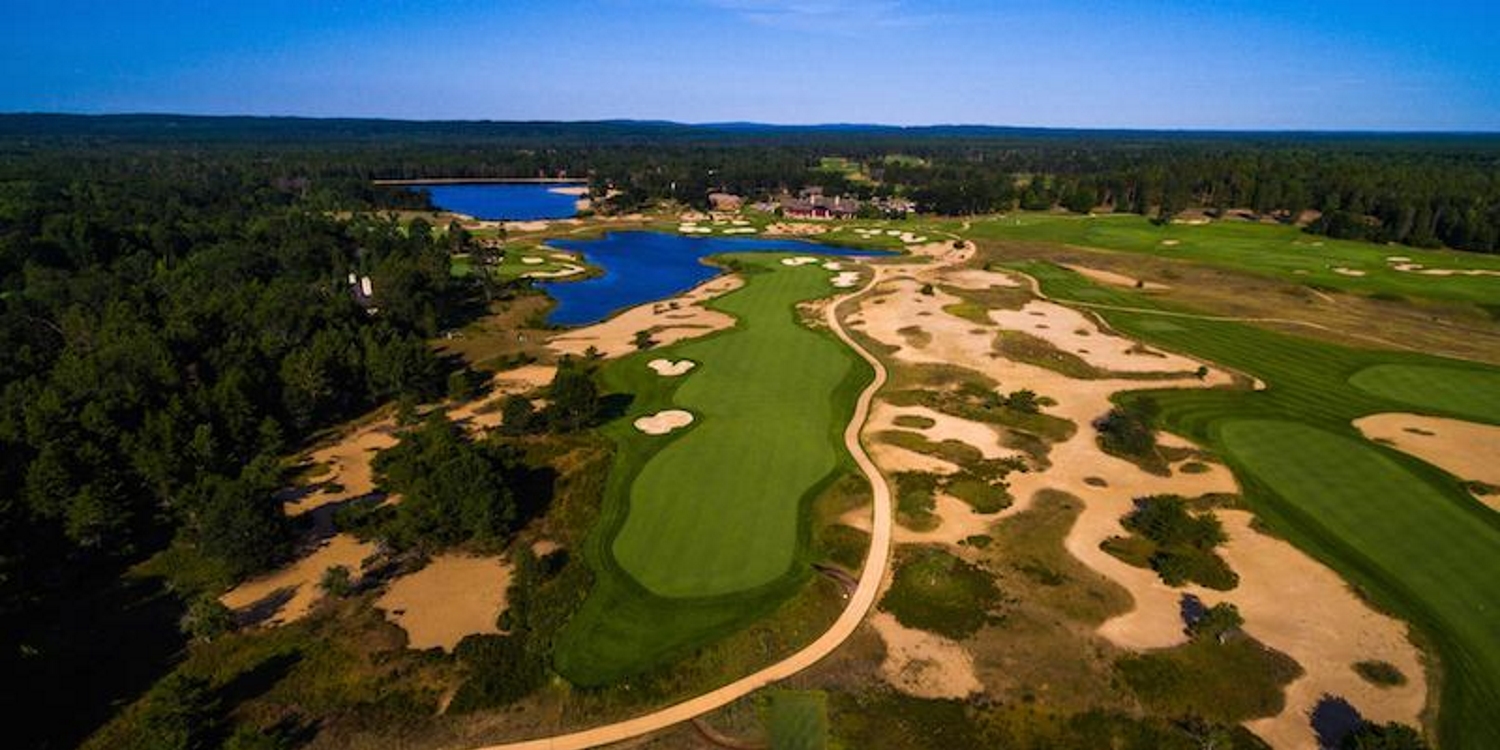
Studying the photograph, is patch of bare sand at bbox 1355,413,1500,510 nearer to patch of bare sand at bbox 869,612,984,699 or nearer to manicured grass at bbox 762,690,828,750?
patch of bare sand at bbox 869,612,984,699

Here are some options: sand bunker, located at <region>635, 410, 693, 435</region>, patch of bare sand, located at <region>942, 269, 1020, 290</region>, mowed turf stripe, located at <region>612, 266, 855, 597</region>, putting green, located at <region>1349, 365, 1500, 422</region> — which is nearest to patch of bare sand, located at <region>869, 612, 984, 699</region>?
mowed turf stripe, located at <region>612, 266, 855, 597</region>

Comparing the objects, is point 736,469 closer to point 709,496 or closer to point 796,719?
point 709,496

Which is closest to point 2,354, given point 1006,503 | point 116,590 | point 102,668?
point 116,590

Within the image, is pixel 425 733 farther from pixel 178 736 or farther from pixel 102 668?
pixel 102 668

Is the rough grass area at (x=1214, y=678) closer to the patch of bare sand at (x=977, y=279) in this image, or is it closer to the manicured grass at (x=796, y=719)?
the manicured grass at (x=796, y=719)

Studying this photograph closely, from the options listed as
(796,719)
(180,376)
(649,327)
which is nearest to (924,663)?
(796,719)

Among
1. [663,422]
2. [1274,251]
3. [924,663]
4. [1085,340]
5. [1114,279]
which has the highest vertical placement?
[1274,251]
